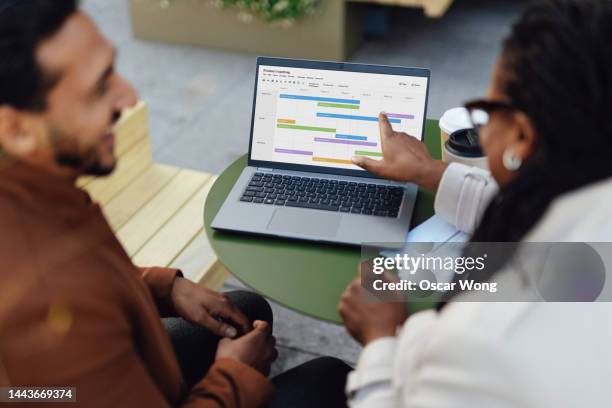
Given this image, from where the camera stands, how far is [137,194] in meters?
2.47

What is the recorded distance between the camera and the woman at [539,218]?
36.3 inches

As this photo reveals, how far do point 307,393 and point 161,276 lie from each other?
1.29 feet

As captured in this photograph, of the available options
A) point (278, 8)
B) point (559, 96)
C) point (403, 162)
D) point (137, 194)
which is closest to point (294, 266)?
point (403, 162)

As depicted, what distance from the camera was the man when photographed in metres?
1.00

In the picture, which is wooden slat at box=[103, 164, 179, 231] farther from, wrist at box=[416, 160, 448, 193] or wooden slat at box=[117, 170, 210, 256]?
wrist at box=[416, 160, 448, 193]

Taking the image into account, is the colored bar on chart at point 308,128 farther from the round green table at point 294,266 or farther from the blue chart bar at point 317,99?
the round green table at point 294,266

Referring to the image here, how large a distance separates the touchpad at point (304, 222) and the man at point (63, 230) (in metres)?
0.42

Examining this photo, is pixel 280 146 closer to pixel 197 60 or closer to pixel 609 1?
pixel 609 1

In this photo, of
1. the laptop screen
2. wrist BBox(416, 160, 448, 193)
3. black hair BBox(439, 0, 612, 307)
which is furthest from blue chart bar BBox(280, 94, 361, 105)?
black hair BBox(439, 0, 612, 307)

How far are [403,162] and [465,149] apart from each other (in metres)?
0.16

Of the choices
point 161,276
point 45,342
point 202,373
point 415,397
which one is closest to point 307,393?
point 202,373

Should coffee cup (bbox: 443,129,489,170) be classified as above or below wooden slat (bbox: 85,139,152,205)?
above

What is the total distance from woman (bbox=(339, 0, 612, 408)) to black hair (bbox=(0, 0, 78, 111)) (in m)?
0.64

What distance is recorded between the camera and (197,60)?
4156 mm
